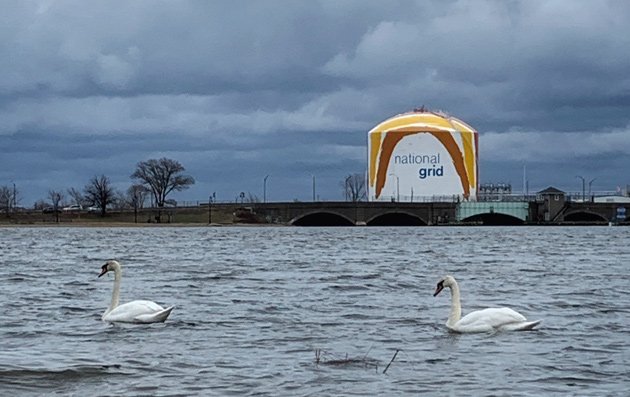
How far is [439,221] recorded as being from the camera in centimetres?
17962

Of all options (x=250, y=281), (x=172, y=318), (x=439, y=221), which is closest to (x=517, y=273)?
(x=250, y=281)

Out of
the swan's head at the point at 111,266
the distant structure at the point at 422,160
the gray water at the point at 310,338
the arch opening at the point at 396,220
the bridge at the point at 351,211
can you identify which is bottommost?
the gray water at the point at 310,338

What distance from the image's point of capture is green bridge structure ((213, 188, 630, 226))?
176m

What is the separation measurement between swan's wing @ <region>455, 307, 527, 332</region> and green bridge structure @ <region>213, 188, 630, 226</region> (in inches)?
5857

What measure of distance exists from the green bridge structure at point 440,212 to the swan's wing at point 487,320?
5857 inches

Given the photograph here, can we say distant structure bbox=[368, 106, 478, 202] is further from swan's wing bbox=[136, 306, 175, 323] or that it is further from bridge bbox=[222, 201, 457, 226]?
swan's wing bbox=[136, 306, 175, 323]

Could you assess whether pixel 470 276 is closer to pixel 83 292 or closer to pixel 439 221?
pixel 83 292

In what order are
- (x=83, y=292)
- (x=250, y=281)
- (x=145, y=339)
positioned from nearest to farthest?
(x=145, y=339) < (x=83, y=292) < (x=250, y=281)

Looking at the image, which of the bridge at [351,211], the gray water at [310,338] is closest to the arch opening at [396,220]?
the bridge at [351,211]

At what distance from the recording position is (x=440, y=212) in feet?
593

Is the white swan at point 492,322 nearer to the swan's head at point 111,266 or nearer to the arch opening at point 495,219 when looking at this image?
the swan's head at point 111,266

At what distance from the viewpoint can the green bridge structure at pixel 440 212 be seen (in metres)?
176

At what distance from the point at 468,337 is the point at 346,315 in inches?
201

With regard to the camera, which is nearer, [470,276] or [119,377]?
[119,377]
